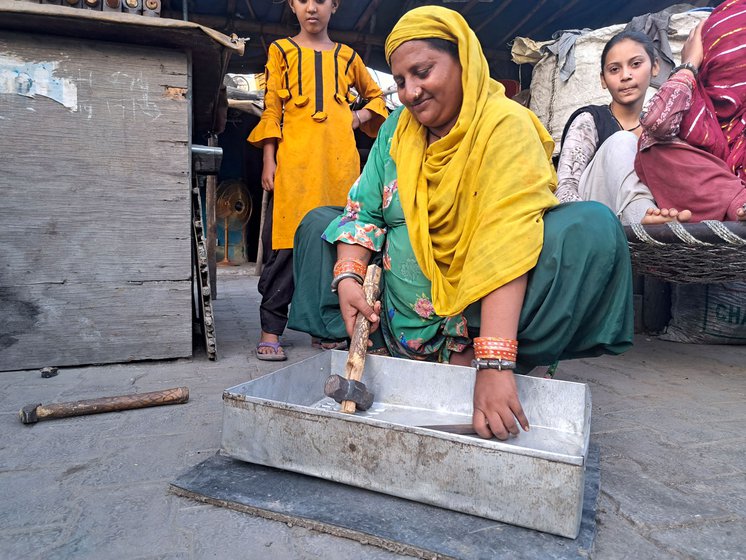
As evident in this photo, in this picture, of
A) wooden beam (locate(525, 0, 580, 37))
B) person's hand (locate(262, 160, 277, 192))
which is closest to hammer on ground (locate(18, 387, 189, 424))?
person's hand (locate(262, 160, 277, 192))

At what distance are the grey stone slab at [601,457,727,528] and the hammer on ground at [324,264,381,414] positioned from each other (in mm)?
652

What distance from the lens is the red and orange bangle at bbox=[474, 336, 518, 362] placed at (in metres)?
1.27

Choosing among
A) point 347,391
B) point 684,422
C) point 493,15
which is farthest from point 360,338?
point 493,15

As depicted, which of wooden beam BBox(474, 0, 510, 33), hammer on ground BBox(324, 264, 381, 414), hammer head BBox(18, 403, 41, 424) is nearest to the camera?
hammer on ground BBox(324, 264, 381, 414)

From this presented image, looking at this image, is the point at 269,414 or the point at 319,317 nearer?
the point at 269,414

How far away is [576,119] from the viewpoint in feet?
10.6

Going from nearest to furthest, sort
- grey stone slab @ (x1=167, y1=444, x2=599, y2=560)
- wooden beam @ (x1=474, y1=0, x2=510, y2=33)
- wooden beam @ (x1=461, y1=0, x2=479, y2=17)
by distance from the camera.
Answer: grey stone slab @ (x1=167, y1=444, x2=599, y2=560) < wooden beam @ (x1=461, y1=0, x2=479, y2=17) < wooden beam @ (x1=474, y1=0, x2=510, y2=33)

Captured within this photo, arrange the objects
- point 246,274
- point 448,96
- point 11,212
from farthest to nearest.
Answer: point 246,274 → point 11,212 → point 448,96

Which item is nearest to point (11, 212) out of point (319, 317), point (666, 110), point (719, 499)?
point (319, 317)

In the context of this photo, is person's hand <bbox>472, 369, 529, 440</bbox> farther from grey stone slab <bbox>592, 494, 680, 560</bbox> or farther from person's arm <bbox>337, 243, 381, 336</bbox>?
person's arm <bbox>337, 243, 381, 336</bbox>

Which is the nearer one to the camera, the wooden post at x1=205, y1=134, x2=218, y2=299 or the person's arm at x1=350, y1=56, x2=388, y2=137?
the person's arm at x1=350, y1=56, x2=388, y2=137

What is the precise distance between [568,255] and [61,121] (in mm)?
2151

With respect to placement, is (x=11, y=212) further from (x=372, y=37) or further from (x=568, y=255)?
(x=372, y=37)

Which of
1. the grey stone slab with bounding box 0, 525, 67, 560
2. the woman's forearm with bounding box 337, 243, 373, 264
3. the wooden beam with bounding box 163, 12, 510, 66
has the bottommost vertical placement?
the grey stone slab with bounding box 0, 525, 67, 560
